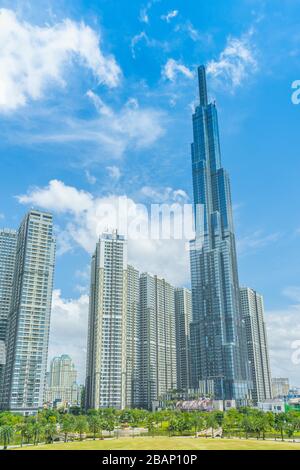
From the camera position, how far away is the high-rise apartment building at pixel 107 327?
73750 mm

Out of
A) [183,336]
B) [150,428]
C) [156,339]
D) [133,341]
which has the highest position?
[183,336]

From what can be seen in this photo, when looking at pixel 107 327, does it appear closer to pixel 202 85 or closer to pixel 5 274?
pixel 5 274

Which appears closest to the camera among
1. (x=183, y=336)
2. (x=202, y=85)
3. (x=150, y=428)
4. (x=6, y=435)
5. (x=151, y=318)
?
(x=6, y=435)

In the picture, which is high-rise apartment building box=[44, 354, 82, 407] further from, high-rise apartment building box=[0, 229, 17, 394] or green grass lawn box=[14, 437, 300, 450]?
green grass lawn box=[14, 437, 300, 450]

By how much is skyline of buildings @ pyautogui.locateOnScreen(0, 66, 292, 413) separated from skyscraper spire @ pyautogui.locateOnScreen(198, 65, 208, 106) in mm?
285

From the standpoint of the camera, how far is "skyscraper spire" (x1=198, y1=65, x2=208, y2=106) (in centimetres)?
11400

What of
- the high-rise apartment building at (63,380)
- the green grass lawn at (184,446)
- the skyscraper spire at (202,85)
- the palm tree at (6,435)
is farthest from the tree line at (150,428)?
the high-rise apartment building at (63,380)

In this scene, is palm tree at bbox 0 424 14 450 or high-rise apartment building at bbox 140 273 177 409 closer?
palm tree at bbox 0 424 14 450

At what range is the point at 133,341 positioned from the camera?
311 ft

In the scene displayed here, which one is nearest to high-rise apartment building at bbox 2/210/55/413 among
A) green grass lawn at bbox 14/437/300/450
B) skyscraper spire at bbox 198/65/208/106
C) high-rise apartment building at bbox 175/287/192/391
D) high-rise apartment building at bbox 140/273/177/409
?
high-rise apartment building at bbox 140/273/177/409

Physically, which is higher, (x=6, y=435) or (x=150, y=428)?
(x=6, y=435)

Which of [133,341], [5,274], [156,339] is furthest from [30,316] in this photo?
[156,339]

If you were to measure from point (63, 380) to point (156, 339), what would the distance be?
7354cm
